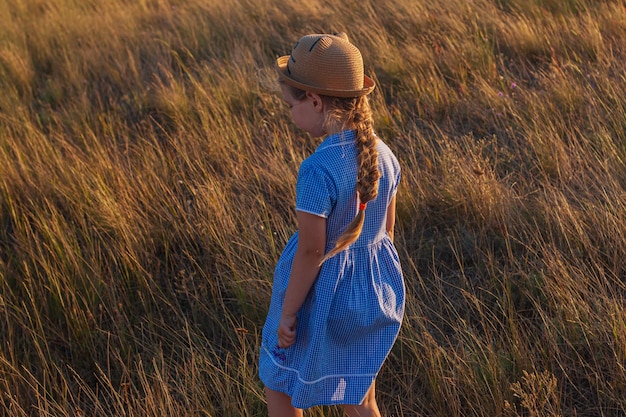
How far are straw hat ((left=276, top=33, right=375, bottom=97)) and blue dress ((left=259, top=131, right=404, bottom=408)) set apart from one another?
0.12m

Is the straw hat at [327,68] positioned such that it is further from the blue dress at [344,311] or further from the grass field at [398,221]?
the grass field at [398,221]

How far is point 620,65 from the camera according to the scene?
4477mm

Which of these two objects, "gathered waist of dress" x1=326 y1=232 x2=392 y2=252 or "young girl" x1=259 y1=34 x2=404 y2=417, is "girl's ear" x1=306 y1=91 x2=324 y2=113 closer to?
"young girl" x1=259 y1=34 x2=404 y2=417

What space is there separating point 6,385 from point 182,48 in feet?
11.9

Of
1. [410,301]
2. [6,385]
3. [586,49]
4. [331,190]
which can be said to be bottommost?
[586,49]

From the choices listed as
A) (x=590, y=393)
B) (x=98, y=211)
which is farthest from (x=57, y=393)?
(x=590, y=393)

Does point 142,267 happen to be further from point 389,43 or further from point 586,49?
point 586,49

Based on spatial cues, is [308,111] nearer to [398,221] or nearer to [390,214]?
[390,214]

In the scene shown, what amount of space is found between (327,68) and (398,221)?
65.1 inches

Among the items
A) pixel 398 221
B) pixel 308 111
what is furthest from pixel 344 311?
pixel 398 221

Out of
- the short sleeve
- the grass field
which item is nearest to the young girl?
the short sleeve

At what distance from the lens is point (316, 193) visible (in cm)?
173

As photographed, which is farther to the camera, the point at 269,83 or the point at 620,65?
the point at 269,83

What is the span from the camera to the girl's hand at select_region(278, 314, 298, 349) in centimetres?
186
